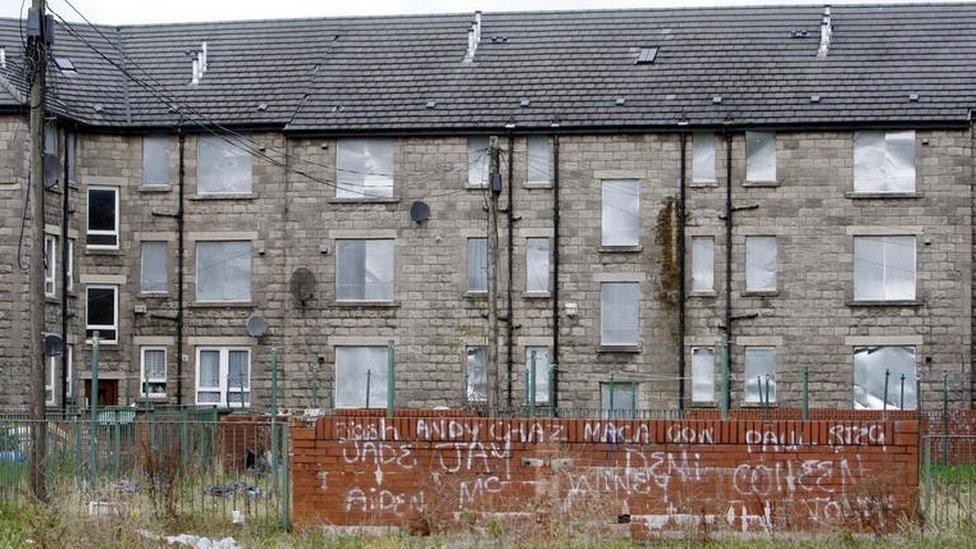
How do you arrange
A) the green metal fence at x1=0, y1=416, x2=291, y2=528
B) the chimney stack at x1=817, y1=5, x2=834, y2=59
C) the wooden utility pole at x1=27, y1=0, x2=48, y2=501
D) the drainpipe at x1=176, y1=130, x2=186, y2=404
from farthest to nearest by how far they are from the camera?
1. the chimney stack at x1=817, y1=5, x2=834, y2=59
2. the drainpipe at x1=176, y1=130, x2=186, y2=404
3. the wooden utility pole at x1=27, y1=0, x2=48, y2=501
4. the green metal fence at x1=0, y1=416, x2=291, y2=528

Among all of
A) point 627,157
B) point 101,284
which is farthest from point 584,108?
point 101,284

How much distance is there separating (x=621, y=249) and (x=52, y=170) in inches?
538

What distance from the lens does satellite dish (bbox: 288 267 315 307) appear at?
148 feet

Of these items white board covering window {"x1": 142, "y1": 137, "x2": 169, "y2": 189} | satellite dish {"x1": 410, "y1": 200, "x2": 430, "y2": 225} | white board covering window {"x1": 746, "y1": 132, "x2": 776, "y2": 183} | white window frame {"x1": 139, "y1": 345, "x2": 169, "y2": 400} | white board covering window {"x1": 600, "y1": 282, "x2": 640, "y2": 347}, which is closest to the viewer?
white board covering window {"x1": 746, "y1": 132, "x2": 776, "y2": 183}

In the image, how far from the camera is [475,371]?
146 ft

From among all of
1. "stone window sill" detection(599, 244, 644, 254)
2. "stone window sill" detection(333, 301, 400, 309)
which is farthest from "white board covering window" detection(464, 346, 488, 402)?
"stone window sill" detection(599, 244, 644, 254)

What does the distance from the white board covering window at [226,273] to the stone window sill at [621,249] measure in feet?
29.1

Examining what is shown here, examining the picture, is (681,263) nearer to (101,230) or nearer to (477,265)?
(477,265)

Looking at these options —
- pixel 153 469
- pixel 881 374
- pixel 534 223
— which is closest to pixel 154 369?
pixel 534 223

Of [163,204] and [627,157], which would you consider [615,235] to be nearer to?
[627,157]

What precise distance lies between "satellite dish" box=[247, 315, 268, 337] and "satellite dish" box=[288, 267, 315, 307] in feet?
3.43

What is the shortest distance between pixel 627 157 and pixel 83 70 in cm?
1435

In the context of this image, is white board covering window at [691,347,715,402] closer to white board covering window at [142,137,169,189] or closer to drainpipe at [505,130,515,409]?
drainpipe at [505,130,515,409]

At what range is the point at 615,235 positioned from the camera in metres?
44.8
